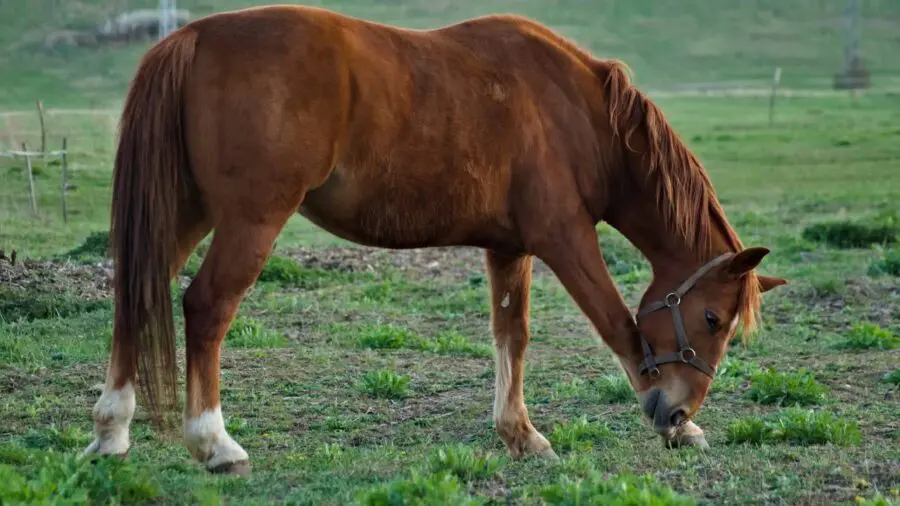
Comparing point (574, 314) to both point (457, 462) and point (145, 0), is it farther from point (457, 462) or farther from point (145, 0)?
point (145, 0)

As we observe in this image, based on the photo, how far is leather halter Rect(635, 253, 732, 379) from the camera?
635cm

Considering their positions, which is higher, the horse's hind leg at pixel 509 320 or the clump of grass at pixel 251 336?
the horse's hind leg at pixel 509 320

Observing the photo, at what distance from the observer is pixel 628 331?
6.30m

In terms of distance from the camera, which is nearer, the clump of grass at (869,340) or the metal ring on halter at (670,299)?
the metal ring on halter at (670,299)

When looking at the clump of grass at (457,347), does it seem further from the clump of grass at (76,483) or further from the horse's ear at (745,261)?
the clump of grass at (76,483)

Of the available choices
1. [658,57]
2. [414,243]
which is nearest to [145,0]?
[658,57]

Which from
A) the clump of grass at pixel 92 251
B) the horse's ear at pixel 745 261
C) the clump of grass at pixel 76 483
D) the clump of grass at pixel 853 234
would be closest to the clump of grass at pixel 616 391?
the horse's ear at pixel 745 261

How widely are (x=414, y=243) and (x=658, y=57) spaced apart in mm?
50954

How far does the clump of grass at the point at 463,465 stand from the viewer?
521cm

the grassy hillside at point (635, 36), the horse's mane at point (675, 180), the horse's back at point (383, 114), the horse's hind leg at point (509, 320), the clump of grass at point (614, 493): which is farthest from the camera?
the grassy hillside at point (635, 36)

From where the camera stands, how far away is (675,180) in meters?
6.47

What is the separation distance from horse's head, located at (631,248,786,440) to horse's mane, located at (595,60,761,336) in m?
0.05

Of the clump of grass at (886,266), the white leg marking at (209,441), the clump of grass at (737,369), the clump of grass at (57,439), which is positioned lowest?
the clump of grass at (886,266)

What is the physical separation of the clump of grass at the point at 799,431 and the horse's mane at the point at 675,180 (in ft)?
1.65
